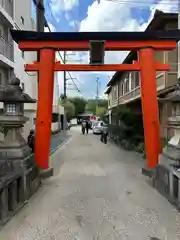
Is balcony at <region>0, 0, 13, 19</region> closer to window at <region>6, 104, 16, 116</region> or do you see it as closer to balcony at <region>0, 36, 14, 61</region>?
balcony at <region>0, 36, 14, 61</region>

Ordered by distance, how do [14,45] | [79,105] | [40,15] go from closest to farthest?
[40,15], [14,45], [79,105]

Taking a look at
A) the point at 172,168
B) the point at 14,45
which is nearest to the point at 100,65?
the point at 172,168

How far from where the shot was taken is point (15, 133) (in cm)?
753

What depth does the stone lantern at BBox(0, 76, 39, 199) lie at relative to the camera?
7074mm

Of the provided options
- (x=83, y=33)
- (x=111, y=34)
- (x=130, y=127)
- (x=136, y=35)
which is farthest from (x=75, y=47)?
(x=130, y=127)

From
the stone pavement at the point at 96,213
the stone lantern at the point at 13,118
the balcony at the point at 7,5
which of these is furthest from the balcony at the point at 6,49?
the stone pavement at the point at 96,213

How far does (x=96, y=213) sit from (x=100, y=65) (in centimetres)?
540

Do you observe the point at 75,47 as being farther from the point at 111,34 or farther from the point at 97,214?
the point at 97,214

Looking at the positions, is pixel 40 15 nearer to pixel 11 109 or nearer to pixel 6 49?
pixel 6 49

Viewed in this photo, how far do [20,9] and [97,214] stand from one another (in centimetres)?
1772

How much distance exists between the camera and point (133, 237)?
4730mm

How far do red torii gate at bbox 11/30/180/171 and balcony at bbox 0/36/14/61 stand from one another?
7.34 metres

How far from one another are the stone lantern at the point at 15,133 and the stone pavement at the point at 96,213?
27.4 inches

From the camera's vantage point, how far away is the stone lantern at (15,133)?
7.07 m
